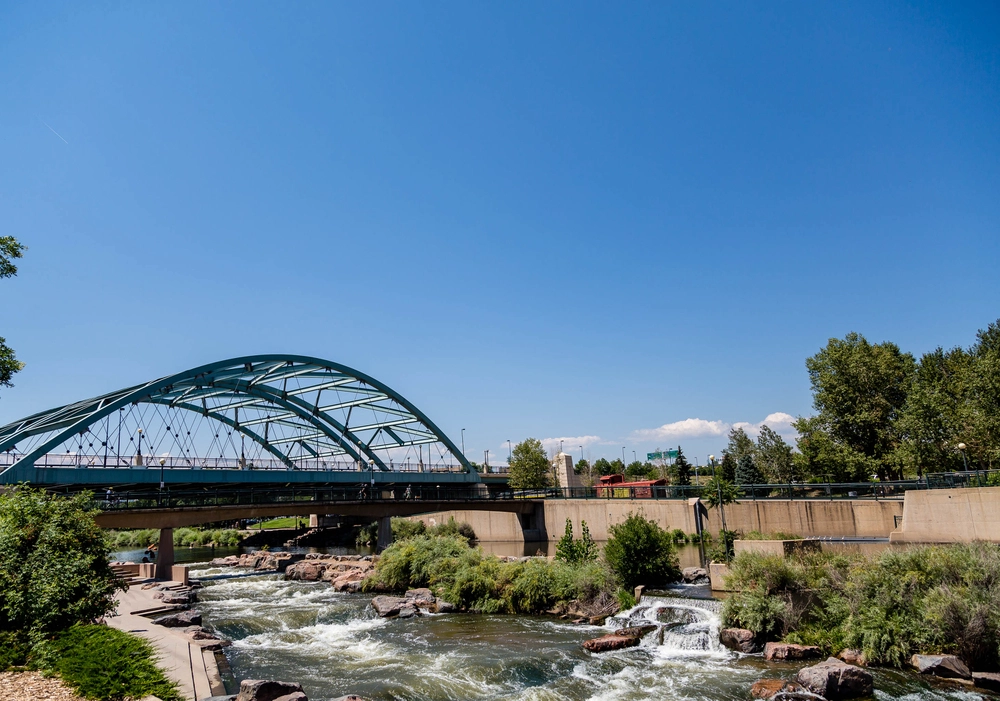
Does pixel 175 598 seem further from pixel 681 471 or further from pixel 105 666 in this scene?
pixel 681 471

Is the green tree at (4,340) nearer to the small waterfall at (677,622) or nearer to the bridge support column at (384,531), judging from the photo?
the small waterfall at (677,622)

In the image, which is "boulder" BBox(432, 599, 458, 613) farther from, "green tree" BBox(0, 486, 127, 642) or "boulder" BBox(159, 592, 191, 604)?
"green tree" BBox(0, 486, 127, 642)

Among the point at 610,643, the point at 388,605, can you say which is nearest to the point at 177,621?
the point at 388,605

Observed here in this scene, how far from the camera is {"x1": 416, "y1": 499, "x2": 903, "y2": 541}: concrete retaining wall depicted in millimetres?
34719

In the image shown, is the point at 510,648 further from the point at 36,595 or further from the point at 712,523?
the point at 712,523

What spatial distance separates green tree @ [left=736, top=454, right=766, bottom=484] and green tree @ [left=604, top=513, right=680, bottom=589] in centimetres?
4121

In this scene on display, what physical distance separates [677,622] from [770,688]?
6053 mm

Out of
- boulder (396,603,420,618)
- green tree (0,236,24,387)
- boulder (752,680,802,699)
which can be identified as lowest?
boulder (396,603,420,618)

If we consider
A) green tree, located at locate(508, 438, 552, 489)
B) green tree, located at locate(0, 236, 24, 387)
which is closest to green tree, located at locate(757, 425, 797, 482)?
green tree, located at locate(508, 438, 552, 489)

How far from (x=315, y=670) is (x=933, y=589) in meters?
17.1

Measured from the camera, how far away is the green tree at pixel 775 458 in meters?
64.0

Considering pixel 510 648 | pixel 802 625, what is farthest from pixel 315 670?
pixel 802 625

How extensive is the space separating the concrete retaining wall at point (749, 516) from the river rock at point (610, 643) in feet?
33.9

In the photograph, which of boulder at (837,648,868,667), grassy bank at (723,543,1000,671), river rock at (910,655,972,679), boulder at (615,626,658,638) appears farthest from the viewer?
boulder at (615,626,658,638)
